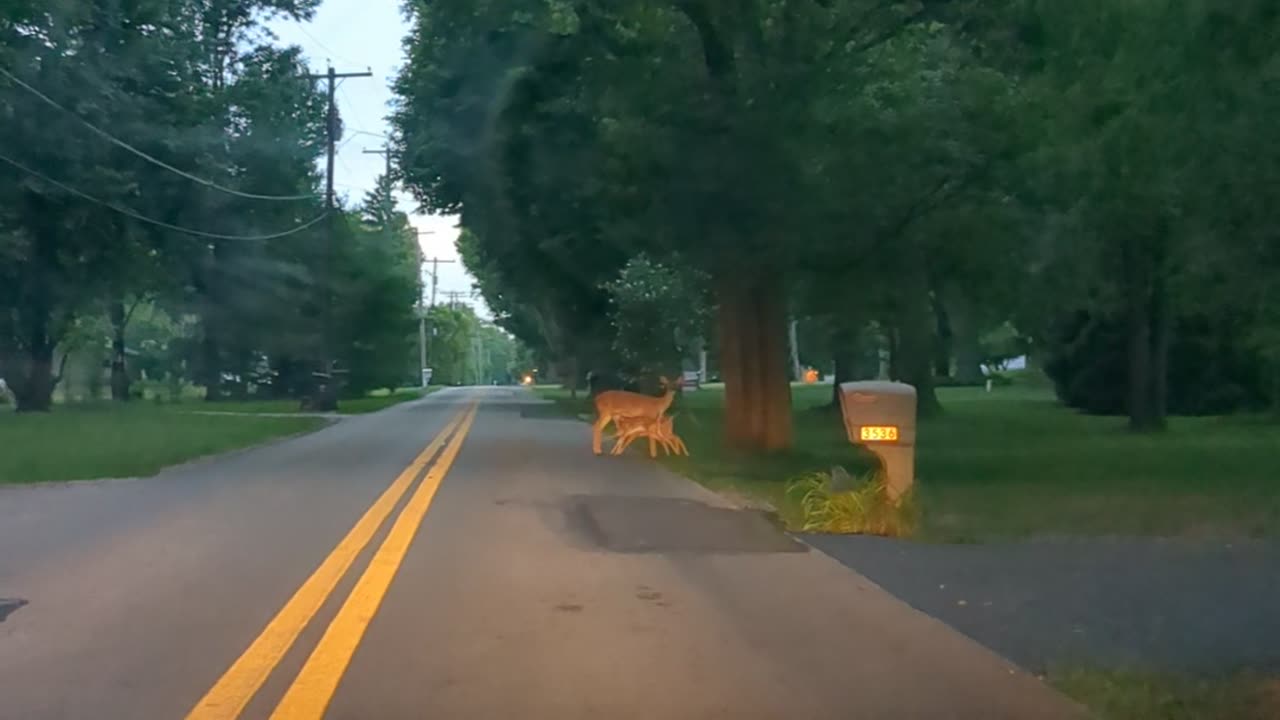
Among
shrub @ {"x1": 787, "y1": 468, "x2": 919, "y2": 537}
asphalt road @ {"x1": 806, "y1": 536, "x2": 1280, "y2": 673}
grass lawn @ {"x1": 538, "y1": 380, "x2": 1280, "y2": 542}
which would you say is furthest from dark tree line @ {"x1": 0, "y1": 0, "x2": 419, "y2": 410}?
asphalt road @ {"x1": 806, "y1": 536, "x2": 1280, "y2": 673}

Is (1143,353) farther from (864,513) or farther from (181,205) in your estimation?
(181,205)

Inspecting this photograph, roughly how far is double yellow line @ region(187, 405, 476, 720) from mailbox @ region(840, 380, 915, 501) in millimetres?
4387

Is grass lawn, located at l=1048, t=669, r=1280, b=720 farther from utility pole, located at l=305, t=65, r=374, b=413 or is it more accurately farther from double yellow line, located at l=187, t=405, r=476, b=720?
utility pole, located at l=305, t=65, r=374, b=413

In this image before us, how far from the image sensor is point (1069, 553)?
12164mm

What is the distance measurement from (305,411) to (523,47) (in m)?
27.5

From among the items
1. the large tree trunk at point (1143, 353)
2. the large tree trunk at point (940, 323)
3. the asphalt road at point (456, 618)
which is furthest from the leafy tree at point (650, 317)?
the asphalt road at point (456, 618)

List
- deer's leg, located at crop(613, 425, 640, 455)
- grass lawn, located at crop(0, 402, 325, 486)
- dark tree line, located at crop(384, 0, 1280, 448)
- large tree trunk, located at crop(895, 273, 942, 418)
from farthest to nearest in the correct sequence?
large tree trunk, located at crop(895, 273, 942, 418), deer's leg, located at crop(613, 425, 640, 455), grass lawn, located at crop(0, 402, 325, 486), dark tree line, located at crop(384, 0, 1280, 448)

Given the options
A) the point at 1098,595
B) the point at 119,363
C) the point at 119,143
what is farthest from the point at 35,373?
the point at 1098,595

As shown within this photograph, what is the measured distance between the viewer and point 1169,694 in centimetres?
726

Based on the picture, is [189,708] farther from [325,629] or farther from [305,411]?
[305,411]

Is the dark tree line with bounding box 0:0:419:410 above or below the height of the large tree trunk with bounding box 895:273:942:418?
above

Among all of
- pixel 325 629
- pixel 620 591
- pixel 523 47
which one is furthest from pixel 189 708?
pixel 523 47

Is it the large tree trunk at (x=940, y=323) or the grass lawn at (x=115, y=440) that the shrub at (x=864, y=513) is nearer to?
the grass lawn at (x=115, y=440)

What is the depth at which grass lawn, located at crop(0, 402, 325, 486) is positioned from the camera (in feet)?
69.4
